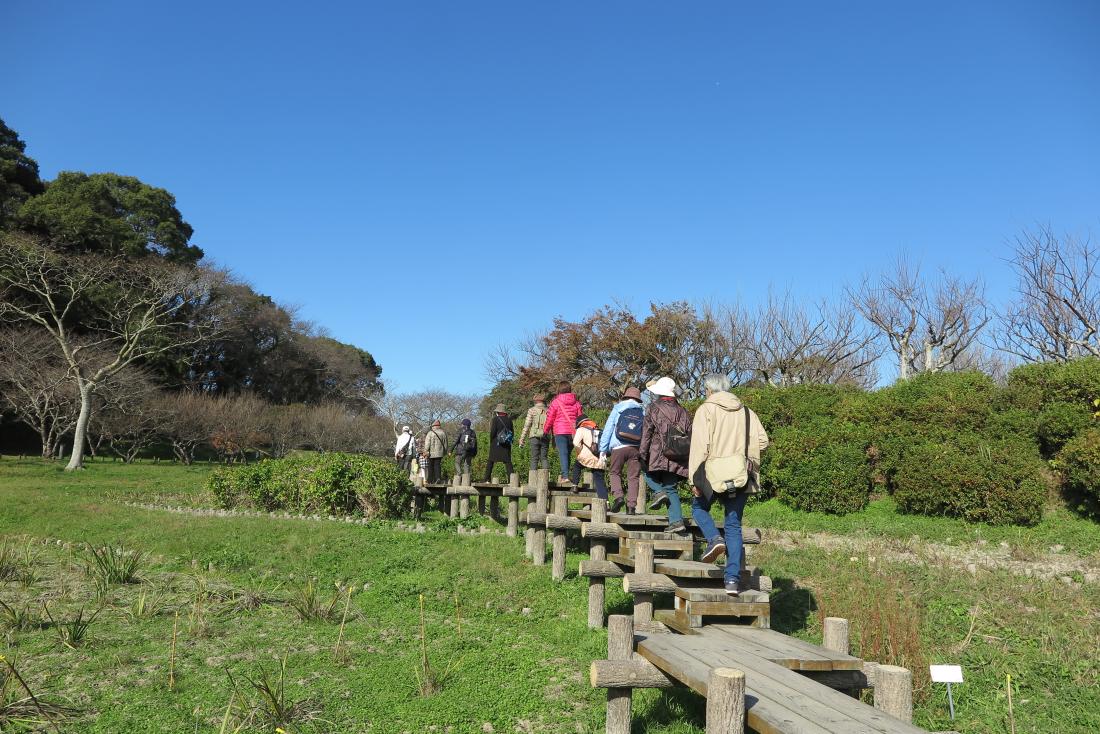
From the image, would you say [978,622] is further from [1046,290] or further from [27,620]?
[1046,290]

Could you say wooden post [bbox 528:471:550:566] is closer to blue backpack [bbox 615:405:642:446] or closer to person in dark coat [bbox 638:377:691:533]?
blue backpack [bbox 615:405:642:446]

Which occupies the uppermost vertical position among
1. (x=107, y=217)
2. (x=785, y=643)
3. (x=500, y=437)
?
(x=107, y=217)

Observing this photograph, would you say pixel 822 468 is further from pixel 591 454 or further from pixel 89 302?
pixel 89 302

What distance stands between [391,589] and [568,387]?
3.86 m

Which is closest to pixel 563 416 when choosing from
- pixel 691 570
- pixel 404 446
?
pixel 691 570

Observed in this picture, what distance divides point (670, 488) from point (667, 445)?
1.71 ft

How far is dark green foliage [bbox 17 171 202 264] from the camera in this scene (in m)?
28.4

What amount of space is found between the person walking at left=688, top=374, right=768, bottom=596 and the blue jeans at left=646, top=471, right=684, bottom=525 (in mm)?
1341

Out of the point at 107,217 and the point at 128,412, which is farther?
the point at 107,217

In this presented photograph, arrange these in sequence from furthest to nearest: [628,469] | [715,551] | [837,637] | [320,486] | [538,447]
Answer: [320,486], [538,447], [628,469], [715,551], [837,637]

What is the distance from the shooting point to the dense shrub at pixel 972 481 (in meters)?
10.1

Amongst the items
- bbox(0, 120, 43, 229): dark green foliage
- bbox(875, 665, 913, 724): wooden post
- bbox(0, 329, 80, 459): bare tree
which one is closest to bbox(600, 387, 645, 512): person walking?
bbox(875, 665, 913, 724): wooden post

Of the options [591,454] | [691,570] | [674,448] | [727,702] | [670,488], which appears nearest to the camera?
[727,702]

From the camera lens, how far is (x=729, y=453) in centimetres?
582
